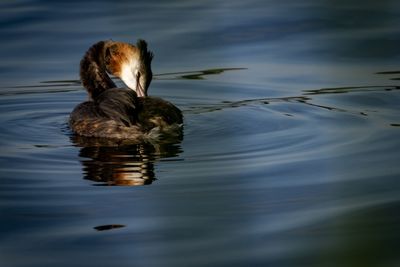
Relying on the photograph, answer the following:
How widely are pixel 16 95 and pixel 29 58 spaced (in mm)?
2125

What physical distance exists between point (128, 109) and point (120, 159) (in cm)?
113

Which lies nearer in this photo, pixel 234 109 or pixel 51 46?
pixel 234 109

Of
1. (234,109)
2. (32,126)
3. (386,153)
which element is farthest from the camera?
(234,109)

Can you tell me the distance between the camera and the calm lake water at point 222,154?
4.48m

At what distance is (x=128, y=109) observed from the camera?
802 cm

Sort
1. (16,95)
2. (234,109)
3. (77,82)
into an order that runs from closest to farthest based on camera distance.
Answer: (234,109) < (16,95) < (77,82)

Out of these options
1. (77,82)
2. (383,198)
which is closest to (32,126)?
(77,82)

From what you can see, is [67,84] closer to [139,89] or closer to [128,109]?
[139,89]

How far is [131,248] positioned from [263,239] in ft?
2.13

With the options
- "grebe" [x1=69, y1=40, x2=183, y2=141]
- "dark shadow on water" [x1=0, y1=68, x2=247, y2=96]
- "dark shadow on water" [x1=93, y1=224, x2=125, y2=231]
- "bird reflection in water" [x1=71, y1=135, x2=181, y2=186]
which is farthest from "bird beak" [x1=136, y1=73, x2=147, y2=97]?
"dark shadow on water" [x1=93, y1=224, x2=125, y2=231]

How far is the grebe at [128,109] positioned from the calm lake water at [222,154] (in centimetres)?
20

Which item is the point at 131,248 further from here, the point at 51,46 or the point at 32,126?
the point at 51,46

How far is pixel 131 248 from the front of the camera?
4.65m

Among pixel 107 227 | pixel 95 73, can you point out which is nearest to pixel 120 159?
pixel 107 227
